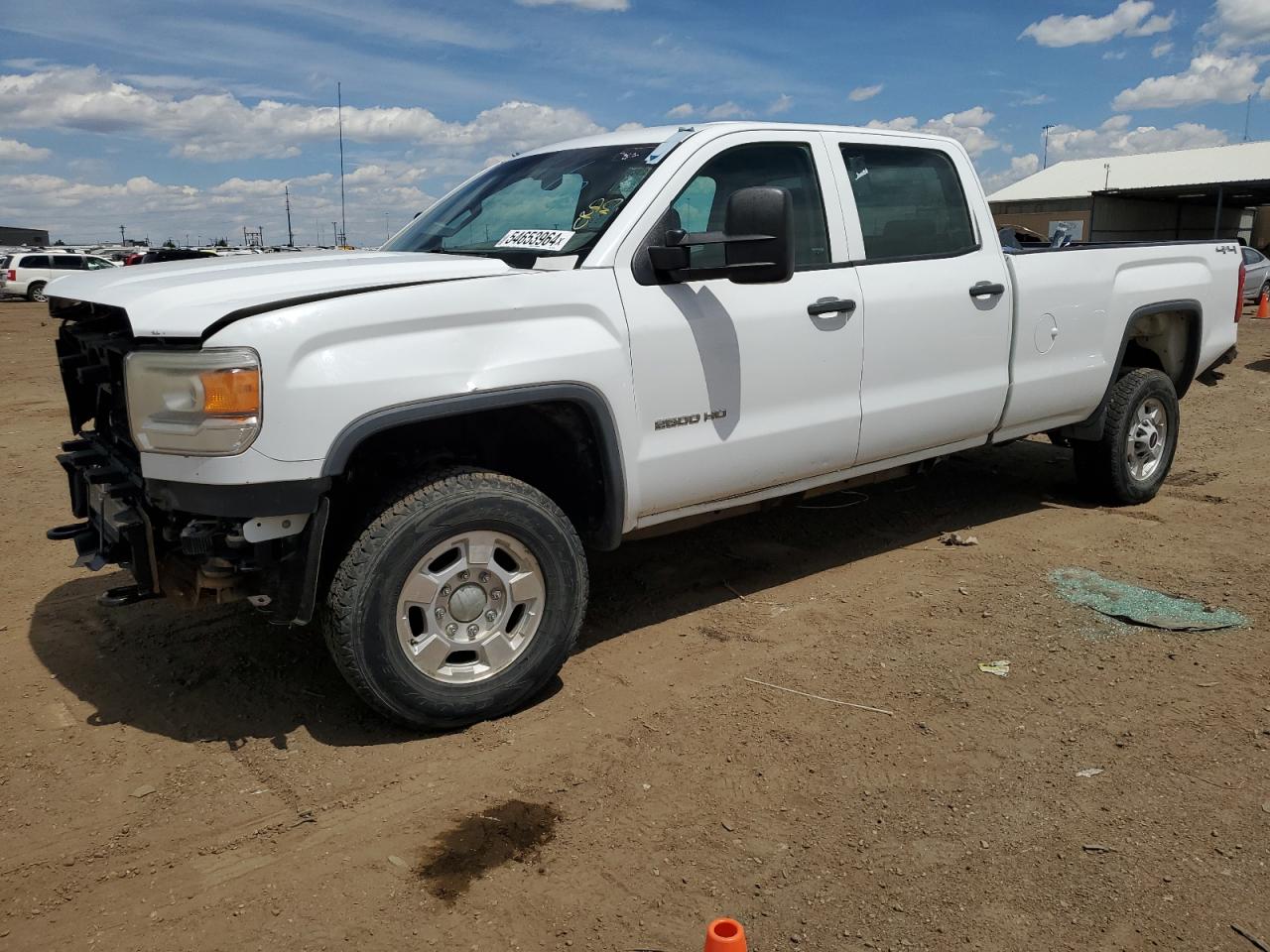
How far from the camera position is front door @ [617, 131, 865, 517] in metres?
3.97

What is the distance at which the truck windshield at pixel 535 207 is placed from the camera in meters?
4.05

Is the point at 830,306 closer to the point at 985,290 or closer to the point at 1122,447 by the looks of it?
the point at 985,290

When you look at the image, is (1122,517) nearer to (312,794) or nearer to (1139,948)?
(1139,948)

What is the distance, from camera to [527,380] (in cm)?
356

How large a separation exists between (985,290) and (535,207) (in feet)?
7.34

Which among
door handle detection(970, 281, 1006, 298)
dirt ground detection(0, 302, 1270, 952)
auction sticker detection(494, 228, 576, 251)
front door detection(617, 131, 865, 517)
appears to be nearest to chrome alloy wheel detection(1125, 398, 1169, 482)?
dirt ground detection(0, 302, 1270, 952)

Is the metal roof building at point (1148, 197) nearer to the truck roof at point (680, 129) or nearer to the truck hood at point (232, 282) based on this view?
the truck roof at point (680, 129)

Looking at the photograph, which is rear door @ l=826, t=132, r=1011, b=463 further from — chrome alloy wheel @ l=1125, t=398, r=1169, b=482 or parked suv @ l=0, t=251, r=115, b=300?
parked suv @ l=0, t=251, r=115, b=300

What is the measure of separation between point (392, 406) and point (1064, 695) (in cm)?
263

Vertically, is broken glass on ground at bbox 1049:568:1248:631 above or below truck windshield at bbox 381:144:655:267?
below

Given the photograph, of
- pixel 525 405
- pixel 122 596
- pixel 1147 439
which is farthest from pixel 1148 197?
pixel 122 596

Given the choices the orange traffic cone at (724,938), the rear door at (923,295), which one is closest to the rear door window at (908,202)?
the rear door at (923,295)

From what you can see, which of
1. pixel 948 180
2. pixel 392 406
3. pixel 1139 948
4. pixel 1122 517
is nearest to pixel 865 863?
pixel 1139 948

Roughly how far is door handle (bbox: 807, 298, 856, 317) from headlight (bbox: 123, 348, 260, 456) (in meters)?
2.30
